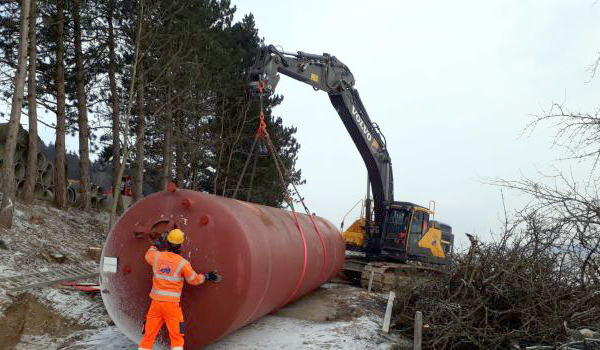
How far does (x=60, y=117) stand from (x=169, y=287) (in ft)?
40.9

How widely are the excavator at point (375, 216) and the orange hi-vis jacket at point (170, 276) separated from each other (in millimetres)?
6614

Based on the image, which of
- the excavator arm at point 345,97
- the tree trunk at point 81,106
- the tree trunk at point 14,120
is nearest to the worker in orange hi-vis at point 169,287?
the excavator arm at point 345,97

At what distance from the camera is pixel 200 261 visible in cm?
531

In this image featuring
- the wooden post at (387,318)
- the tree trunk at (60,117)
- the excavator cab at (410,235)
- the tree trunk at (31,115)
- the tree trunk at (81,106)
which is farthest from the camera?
the tree trunk at (81,106)

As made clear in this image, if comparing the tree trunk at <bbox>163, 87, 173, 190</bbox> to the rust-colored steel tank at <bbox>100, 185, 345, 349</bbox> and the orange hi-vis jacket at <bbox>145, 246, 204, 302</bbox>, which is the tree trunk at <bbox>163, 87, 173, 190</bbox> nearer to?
the rust-colored steel tank at <bbox>100, 185, 345, 349</bbox>

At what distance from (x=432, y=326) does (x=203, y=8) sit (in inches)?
671

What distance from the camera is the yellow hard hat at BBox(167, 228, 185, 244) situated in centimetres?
513

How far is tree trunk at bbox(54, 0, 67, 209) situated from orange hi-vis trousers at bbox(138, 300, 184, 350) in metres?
12.1

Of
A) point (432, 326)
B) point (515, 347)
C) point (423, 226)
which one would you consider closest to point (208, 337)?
point (432, 326)

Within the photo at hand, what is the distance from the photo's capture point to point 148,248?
5.49 meters

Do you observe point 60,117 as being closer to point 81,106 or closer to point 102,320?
point 81,106

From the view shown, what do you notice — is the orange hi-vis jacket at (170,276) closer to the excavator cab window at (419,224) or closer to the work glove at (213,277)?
the work glove at (213,277)

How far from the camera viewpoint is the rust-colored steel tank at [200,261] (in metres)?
5.28

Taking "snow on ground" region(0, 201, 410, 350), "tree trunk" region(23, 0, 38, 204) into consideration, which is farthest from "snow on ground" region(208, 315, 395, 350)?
"tree trunk" region(23, 0, 38, 204)
